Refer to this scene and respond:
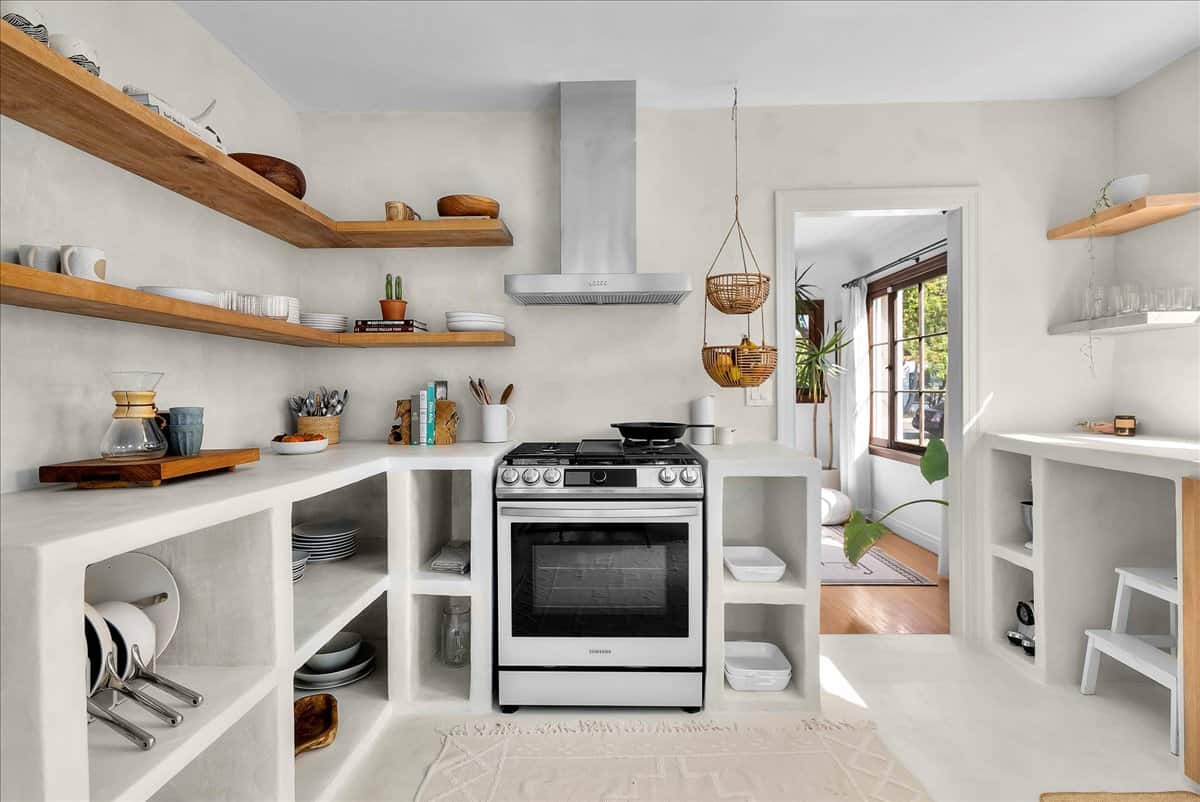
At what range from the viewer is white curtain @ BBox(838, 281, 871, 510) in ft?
17.9

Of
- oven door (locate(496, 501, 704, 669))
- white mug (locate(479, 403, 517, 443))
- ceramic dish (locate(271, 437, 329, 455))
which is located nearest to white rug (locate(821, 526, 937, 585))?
oven door (locate(496, 501, 704, 669))

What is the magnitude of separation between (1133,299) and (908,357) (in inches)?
99.6

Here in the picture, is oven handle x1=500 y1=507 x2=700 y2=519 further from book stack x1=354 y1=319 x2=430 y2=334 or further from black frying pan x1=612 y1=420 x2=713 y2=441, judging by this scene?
book stack x1=354 y1=319 x2=430 y2=334

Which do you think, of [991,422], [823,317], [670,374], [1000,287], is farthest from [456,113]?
[823,317]

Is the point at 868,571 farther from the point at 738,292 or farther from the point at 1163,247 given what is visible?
the point at 738,292

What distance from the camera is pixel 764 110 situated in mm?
2820

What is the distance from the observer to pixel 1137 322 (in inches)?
91.4

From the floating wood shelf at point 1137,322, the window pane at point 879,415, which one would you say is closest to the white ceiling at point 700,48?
the floating wood shelf at point 1137,322

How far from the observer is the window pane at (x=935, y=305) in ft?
14.6

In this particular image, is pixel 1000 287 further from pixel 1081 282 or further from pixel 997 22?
pixel 997 22

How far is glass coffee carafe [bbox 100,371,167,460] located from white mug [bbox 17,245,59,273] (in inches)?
11.2

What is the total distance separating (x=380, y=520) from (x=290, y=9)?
6.92ft

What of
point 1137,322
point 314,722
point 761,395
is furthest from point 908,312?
point 314,722

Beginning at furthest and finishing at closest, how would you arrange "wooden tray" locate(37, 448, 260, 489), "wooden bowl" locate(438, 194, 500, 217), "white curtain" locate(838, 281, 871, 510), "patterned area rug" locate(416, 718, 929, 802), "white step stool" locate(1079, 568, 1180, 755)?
"white curtain" locate(838, 281, 871, 510) < "wooden bowl" locate(438, 194, 500, 217) < "white step stool" locate(1079, 568, 1180, 755) < "patterned area rug" locate(416, 718, 929, 802) < "wooden tray" locate(37, 448, 260, 489)
